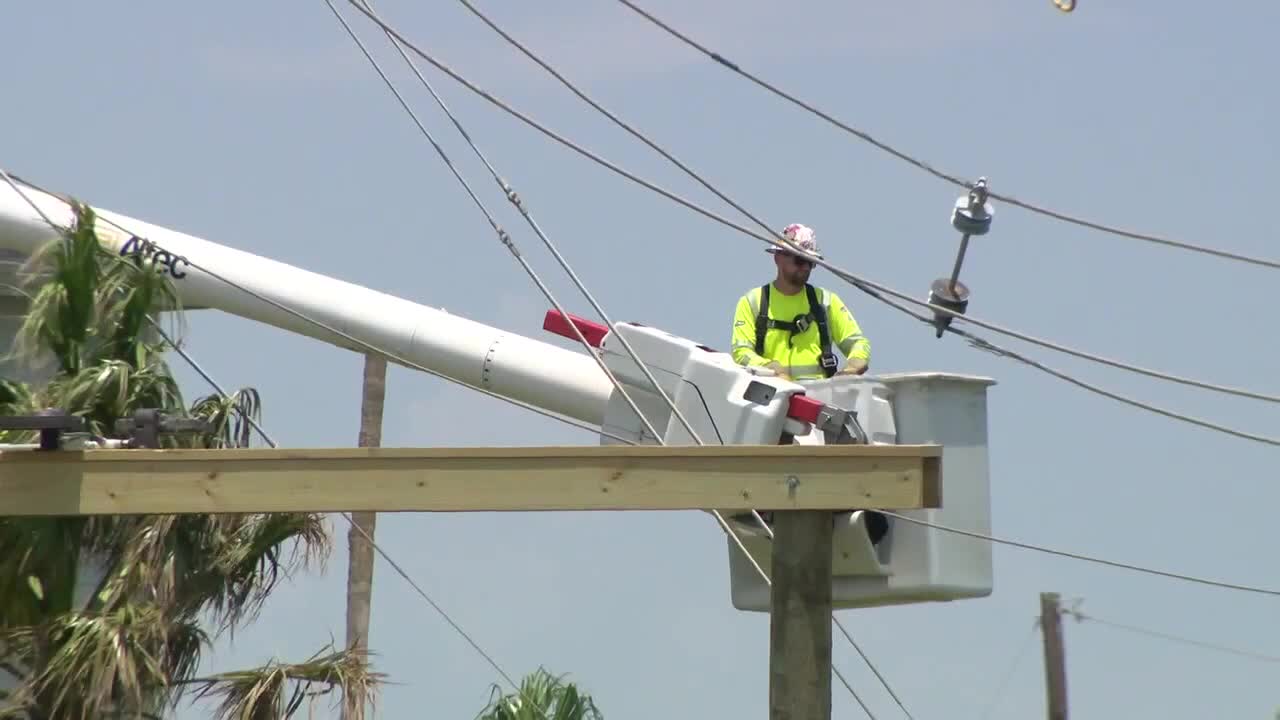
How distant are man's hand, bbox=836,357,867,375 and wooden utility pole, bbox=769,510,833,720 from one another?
63.7 inches

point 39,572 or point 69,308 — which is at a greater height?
point 69,308

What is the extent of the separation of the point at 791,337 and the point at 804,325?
9cm

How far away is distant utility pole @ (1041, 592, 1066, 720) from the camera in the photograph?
23.5 meters

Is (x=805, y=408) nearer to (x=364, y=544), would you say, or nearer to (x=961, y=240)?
(x=961, y=240)

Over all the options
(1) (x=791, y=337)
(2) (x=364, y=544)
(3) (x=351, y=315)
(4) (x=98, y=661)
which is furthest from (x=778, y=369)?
(2) (x=364, y=544)

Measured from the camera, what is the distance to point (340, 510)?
978 cm

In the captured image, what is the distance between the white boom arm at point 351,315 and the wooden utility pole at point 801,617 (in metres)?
2.59

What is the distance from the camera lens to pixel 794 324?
1163 centimetres

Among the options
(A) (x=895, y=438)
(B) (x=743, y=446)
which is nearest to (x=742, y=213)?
(A) (x=895, y=438)

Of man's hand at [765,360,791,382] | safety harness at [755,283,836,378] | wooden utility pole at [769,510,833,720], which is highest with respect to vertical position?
safety harness at [755,283,836,378]

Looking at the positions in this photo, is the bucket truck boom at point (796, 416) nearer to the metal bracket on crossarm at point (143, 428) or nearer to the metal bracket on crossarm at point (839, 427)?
the metal bracket on crossarm at point (839, 427)

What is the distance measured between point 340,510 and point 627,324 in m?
2.33

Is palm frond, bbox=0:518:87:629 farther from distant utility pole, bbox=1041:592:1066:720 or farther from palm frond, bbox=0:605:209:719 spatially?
distant utility pole, bbox=1041:592:1066:720

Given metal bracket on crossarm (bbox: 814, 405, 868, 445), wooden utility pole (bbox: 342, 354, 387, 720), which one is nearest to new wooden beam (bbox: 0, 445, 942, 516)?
metal bracket on crossarm (bbox: 814, 405, 868, 445)
